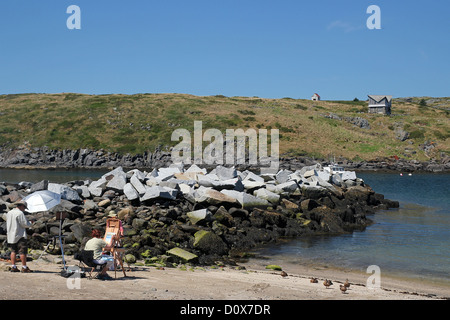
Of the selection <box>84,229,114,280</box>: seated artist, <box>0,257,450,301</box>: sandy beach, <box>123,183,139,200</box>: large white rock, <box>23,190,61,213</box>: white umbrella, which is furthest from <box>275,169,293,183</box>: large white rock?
<box>84,229,114,280</box>: seated artist

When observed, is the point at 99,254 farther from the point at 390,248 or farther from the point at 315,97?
the point at 315,97

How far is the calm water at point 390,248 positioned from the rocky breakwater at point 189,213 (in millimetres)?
1539

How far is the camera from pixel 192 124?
106375 mm

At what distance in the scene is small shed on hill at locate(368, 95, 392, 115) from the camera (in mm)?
130375

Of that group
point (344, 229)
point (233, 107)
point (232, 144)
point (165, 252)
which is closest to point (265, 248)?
point (165, 252)

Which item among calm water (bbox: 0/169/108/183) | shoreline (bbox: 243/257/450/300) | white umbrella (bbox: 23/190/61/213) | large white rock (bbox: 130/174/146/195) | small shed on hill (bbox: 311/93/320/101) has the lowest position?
calm water (bbox: 0/169/108/183)

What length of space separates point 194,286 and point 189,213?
10314 mm

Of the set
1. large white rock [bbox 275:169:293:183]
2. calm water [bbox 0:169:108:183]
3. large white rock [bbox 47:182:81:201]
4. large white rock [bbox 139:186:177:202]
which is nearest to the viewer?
large white rock [bbox 47:182:81:201]

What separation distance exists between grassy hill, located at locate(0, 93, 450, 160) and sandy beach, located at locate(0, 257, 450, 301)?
7594 centimetres

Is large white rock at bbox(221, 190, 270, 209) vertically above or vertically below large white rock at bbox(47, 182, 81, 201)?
below

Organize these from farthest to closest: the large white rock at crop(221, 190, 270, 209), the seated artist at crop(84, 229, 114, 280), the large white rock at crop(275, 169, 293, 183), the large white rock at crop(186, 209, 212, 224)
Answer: the large white rock at crop(275, 169, 293, 183) → the large white rock at crop(221, 190, 270, 209) → the large white rock at crop(186, 209, 212, 224) → the seated artist at crop(84, 229, 114, 280)

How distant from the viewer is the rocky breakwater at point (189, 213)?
61.3 ft

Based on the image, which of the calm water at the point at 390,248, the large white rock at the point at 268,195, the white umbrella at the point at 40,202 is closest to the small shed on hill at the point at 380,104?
the calm water at the point at 390,248

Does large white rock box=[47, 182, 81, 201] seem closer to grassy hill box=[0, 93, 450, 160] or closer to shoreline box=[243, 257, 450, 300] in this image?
shoreline box=[243, 257, 450, 300]
